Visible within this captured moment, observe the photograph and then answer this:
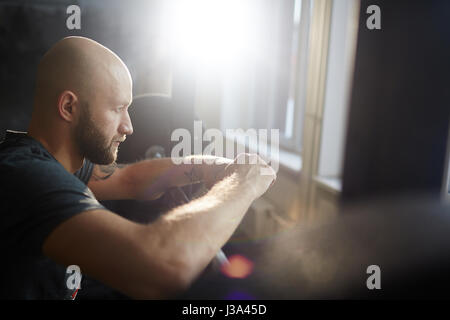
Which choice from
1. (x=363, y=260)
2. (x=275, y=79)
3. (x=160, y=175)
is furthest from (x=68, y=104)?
(x=275, y=79)

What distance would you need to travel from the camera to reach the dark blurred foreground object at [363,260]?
58cm

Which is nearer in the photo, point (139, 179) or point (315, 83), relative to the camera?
point (139, 179)

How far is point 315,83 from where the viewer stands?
1.42 m

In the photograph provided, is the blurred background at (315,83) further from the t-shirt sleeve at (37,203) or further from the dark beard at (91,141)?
the t-shirt sleeve at (37,203)

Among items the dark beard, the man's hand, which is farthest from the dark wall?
the dark beard

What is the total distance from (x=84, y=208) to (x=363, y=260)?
1.52 feet

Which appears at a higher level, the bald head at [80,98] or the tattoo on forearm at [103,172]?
the bald head at [80,98]

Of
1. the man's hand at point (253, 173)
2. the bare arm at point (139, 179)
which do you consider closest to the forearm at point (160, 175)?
the bare arm at point (139, 179)

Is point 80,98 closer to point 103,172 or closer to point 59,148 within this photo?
point 59,148

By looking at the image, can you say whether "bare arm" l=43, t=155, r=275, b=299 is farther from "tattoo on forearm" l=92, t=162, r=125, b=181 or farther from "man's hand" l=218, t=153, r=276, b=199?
"tattoo on forearm" l=92, t=162, r=125, b=181

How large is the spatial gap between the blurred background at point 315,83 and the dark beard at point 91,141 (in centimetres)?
27

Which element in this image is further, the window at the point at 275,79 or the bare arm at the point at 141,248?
the window at the point at 275,79
